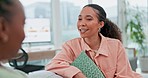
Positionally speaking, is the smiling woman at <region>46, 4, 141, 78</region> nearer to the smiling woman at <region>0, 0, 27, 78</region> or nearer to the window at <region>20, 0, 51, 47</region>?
the smiling woman at <region>0, 0, 27, 78</region>

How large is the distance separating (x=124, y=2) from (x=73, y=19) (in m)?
1.24

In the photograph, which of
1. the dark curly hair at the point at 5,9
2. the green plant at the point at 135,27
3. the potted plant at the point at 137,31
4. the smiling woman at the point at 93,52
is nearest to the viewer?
the dark curly hair at the point at 5,9

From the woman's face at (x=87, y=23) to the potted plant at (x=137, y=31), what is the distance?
300 cm

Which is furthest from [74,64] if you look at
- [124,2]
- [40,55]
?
[124,2]

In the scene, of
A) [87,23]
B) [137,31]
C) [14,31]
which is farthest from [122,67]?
[137,31]

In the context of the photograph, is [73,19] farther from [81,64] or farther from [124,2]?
[81,64]

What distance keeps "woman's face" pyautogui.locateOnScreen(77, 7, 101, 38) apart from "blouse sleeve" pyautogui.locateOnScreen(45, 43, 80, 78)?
15 centimetres

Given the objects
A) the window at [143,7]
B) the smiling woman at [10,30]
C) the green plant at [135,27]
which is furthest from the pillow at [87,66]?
the window at [143,7]

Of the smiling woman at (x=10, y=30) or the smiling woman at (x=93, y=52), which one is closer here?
the smiling woman at (x=10, y=30)

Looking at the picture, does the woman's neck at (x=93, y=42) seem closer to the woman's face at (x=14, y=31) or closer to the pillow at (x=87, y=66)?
the pillow at (x=87, y=66)

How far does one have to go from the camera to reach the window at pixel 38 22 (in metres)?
4.07

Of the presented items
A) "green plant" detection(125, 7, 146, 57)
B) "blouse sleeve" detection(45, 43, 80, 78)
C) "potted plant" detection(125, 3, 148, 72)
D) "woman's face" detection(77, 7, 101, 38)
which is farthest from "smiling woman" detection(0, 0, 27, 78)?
"green plant" detection(125, 7, 146, 57)

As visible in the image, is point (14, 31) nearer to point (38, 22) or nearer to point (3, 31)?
point (3, 31)

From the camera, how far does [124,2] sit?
509cm
